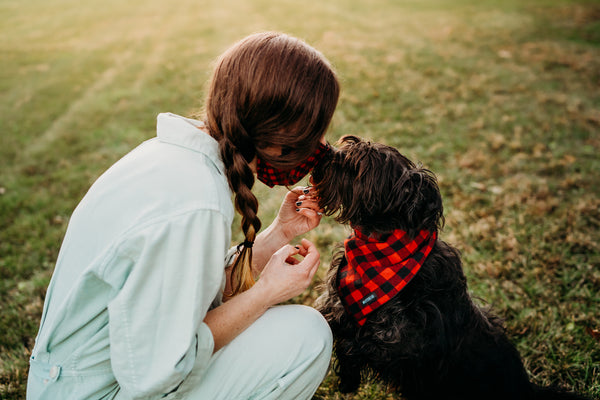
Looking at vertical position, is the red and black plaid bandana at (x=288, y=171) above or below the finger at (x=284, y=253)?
above

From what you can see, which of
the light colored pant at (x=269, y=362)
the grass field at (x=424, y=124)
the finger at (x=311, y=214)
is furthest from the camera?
the grass field at (x=424, y=124)

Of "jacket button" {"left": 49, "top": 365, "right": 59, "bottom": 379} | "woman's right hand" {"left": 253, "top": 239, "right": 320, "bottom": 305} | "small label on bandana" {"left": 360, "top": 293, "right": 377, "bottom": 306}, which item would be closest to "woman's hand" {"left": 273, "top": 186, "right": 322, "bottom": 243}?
"woman's right hand" {"left": 253, "top": 239, "right": 320, "bottom": 305}

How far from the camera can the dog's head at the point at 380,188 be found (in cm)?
189

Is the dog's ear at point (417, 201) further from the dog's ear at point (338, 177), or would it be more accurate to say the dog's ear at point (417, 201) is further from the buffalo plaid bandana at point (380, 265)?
the dog's ear at point (338, 177)

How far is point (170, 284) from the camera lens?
55.2 inches

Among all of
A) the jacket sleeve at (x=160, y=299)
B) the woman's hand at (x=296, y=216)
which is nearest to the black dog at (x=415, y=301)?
the woman's hand at (x=296, y=216)

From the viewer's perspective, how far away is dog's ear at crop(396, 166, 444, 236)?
1883 millimetres

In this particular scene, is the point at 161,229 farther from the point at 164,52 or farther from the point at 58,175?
the point at 164,52

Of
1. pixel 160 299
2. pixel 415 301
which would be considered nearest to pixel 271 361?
pixel 160 299

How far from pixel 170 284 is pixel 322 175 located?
90 centimetres

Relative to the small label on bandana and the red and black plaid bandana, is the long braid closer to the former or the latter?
the red and black plaid bandana

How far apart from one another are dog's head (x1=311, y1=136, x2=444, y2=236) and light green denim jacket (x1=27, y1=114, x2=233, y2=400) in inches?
23.1

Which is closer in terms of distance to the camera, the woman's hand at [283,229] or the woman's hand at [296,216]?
the woman's hand at [296,216]

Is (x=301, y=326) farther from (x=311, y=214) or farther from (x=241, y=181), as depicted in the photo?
(x=241, y=181)
